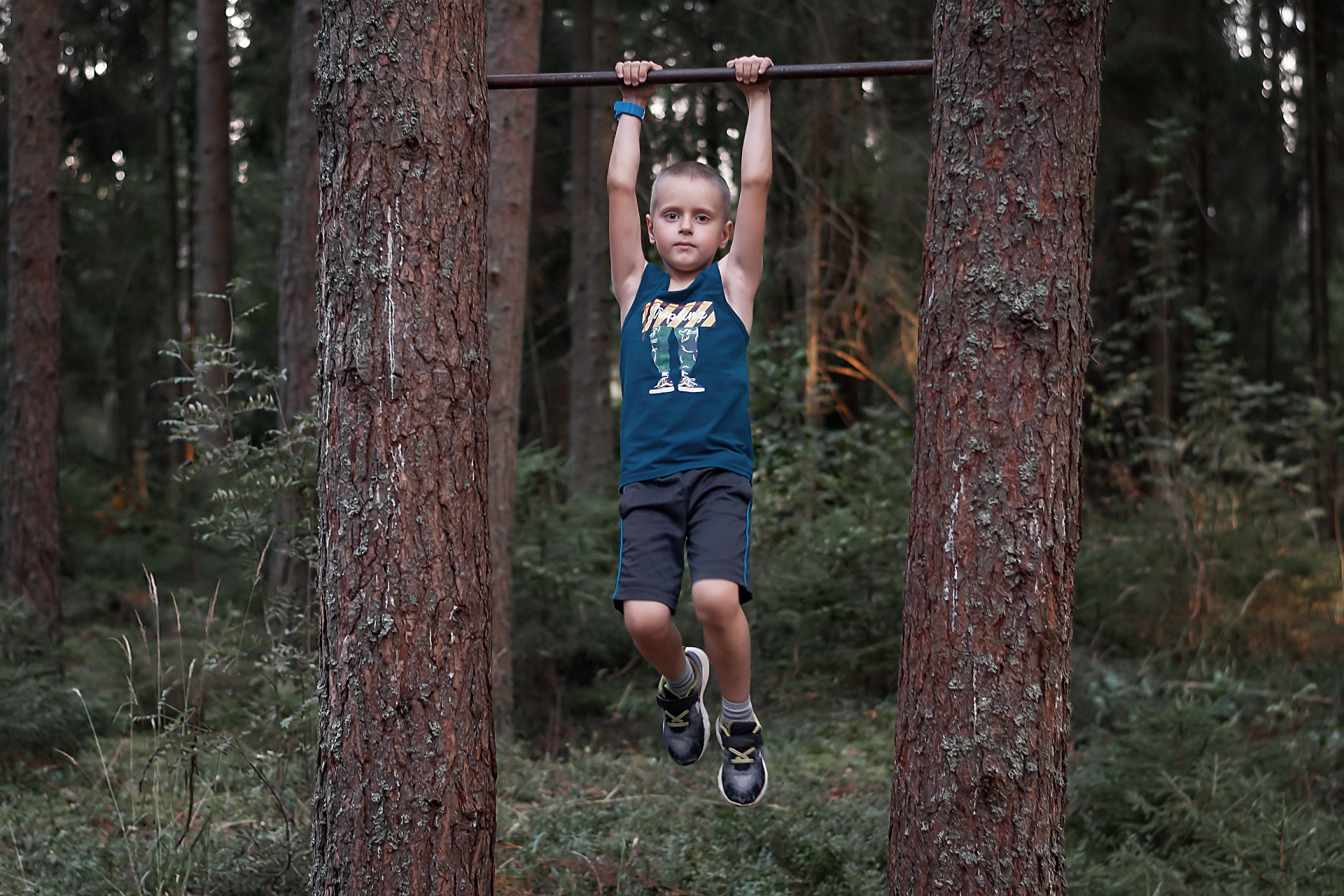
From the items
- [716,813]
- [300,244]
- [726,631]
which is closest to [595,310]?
[300,244]

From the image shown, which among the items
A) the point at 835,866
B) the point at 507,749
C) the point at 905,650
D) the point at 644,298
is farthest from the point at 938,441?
the point at 507,749

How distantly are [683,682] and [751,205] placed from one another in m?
1.71

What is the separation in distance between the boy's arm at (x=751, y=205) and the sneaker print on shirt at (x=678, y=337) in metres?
0.13

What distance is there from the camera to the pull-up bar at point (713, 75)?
3082mm

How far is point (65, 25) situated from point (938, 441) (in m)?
17.7

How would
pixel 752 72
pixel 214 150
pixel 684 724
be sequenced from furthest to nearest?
pixel 214 150
pixel 684 724
pixel 752 72

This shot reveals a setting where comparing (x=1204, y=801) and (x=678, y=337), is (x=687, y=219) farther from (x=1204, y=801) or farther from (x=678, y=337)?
(x=1204, y=801)

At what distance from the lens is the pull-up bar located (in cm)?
308

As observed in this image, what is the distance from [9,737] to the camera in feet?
18.8

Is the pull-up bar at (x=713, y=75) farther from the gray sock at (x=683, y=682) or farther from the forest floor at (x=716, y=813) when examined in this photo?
the forest floor at (x=716, y=813)

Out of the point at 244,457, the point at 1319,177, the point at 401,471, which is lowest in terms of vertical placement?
the point at 244,457

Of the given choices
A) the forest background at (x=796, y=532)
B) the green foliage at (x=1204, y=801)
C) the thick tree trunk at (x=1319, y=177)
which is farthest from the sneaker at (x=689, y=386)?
the thick tree trunk at (x=1319, y=177)

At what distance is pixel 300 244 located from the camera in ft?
24.1

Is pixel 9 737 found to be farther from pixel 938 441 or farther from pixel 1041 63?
pixel 1041 63
